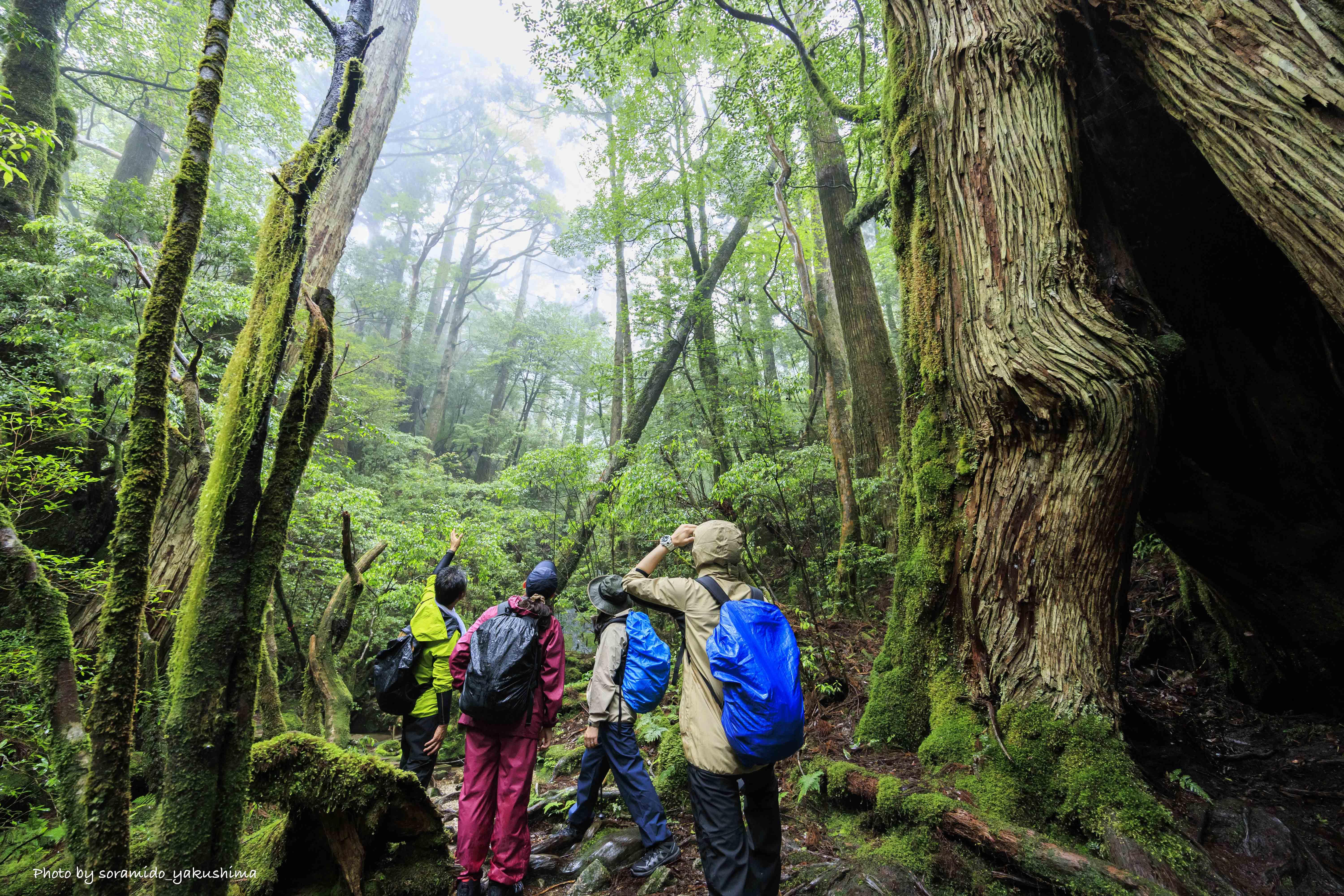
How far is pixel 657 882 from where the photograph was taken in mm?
3512

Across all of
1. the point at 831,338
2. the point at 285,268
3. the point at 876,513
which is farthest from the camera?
the point at 831,338

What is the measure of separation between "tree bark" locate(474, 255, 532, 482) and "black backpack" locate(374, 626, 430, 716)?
17.9 m

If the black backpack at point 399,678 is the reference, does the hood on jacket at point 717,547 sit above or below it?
above

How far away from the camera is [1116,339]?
3.02 metres

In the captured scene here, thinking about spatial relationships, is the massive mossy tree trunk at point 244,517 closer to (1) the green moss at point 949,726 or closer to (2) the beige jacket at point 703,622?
(2) the beige jacket at point 703,622

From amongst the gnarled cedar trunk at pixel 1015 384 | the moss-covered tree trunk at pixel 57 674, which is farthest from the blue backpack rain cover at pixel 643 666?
the moss-covered tree trunk at pixel 57 674

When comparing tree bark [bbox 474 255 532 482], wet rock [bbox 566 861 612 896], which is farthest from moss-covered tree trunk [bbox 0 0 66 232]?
tree bark [bbox 474 255 532 482]

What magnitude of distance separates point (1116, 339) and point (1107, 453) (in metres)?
0.65

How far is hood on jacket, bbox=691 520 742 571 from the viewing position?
3.03 metres

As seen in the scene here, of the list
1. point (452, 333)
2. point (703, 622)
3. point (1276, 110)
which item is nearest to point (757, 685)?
point (703, 622)

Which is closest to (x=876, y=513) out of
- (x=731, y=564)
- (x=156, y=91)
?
(x=731, y=564)

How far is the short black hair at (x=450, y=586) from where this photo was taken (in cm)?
459

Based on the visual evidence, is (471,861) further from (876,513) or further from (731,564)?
(876,513)

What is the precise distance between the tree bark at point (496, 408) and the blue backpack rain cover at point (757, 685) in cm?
2041
